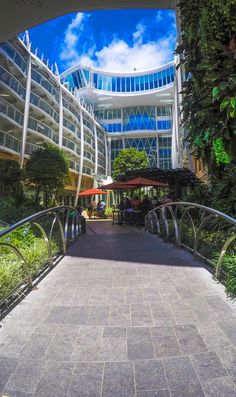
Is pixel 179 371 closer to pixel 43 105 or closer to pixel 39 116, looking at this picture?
pixel 43 105

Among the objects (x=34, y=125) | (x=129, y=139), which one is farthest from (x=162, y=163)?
(x=34, y=125)

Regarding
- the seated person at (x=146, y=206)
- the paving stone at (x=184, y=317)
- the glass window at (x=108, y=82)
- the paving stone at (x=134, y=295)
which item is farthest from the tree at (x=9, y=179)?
the glass window at (x=108, y=82)

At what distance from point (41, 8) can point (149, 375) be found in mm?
13276

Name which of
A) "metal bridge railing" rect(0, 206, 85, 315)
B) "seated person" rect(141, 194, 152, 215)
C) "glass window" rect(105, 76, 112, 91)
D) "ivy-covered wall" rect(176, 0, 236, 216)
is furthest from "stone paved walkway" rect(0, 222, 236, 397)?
"glass window" rect(105, 76, 112, 91)

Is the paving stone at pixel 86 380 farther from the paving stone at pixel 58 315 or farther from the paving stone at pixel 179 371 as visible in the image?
the paving stone at pixel 58 315

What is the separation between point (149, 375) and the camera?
7.95ft

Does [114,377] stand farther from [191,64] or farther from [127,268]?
[191,64]

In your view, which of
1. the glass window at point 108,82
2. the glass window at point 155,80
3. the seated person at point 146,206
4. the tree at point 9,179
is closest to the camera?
the seated person at point 146,206

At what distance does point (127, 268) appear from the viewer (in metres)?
5.64

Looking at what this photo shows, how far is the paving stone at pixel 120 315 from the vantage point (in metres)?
3.32

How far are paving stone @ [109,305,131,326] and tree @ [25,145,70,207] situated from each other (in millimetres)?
19540

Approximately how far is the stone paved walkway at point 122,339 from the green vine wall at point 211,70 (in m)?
3.07

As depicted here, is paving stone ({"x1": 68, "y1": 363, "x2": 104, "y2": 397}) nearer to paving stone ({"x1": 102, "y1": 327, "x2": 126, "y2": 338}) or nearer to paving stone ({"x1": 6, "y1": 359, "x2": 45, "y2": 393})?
paving stone ({"x1": 6, "y1": 359, "x2": 45, "y2": 393})

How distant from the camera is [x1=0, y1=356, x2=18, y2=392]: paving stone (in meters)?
2.39
